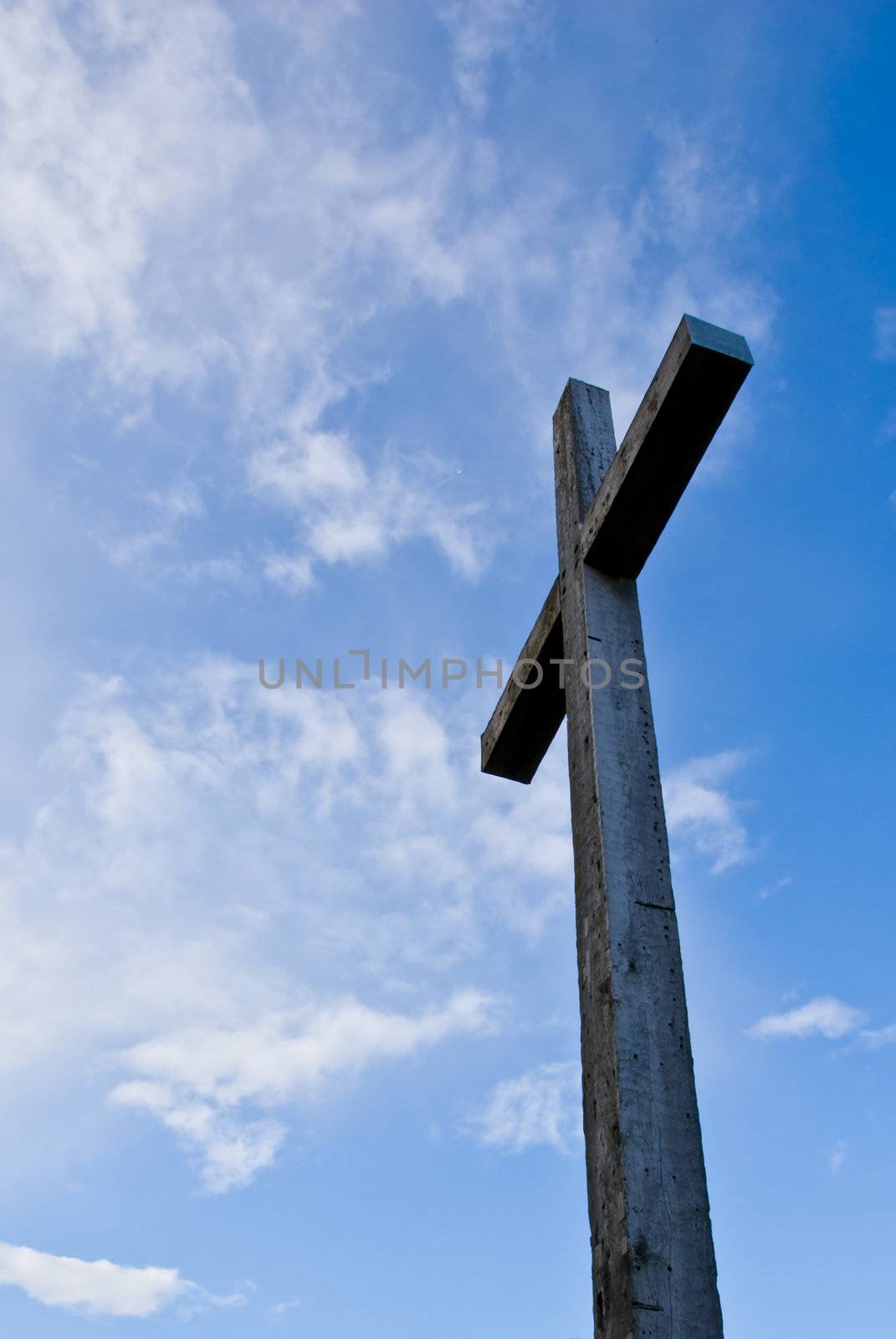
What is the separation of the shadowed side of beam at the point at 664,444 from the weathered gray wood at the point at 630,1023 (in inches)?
4.7

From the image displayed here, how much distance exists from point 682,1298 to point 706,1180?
203 mm

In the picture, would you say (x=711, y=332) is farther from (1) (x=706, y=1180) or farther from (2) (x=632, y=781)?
(1) (x=706, y=1180)

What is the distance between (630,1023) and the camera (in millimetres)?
2012

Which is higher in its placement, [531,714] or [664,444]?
[664,444]

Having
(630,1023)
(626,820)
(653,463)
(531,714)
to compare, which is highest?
(653,463)

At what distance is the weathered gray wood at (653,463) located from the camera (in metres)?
2.53

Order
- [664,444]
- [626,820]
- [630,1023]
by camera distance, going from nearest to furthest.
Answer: [630,1023] < [626,820] < [664,444]

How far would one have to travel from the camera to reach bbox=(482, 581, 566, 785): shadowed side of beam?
10.3 ft

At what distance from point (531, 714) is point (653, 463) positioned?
3.01 ft

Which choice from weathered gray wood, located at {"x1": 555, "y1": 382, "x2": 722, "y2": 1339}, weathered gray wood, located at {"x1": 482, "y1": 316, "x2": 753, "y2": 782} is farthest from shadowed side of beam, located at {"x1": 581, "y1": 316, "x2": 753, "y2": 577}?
weathered gray wood, located at {"x1": 555, "y1": 382, "x2": 722, "y2": 1339}

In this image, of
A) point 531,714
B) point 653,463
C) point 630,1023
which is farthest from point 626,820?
point 531,714

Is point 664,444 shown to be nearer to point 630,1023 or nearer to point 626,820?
point 626,820

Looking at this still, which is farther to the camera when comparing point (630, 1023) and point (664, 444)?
point (664, 444)

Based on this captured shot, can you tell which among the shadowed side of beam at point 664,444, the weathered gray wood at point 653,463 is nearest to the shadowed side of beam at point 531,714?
the weathered gray wood at point 653,463
